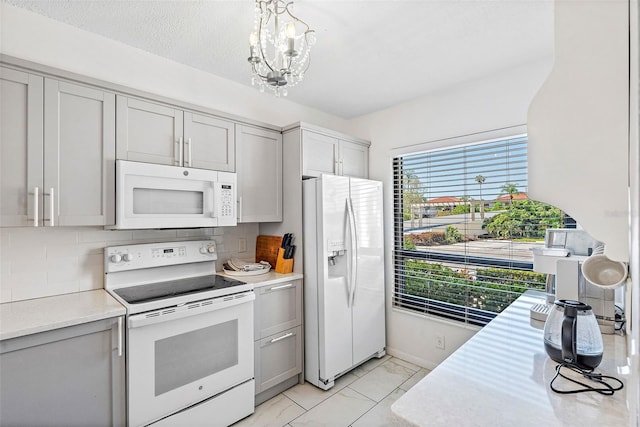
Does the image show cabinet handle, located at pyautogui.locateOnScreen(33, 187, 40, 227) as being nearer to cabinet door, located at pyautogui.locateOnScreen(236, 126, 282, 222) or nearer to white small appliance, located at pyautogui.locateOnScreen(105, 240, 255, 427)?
white small appliance, located at pyautogui.locateOnScreen(105, 240, 255, 427)

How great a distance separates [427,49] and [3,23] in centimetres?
248

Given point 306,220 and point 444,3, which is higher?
point 444,3

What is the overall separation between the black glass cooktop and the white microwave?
0.41 m

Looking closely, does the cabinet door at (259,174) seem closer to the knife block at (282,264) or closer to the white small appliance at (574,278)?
the knife block at (282,264)

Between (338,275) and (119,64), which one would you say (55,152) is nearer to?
(119,64)

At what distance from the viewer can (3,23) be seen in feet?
5.68

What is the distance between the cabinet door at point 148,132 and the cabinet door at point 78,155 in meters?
0.06

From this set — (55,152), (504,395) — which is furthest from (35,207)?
(504,395)

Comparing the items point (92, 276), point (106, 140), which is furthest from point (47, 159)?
point (92, 276)

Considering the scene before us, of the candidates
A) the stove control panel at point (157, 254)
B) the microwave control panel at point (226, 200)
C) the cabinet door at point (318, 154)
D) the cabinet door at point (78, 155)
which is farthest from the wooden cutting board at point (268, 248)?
the cabinet door at point (78, 155)

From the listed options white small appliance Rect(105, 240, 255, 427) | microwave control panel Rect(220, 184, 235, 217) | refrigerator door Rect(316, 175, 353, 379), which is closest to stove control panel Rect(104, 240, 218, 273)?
white small appliance Rect(105, 240, 255, 427)

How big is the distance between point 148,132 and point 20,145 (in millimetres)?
620

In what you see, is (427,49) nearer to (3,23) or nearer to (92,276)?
(3,23)

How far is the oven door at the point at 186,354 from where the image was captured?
1.70m
